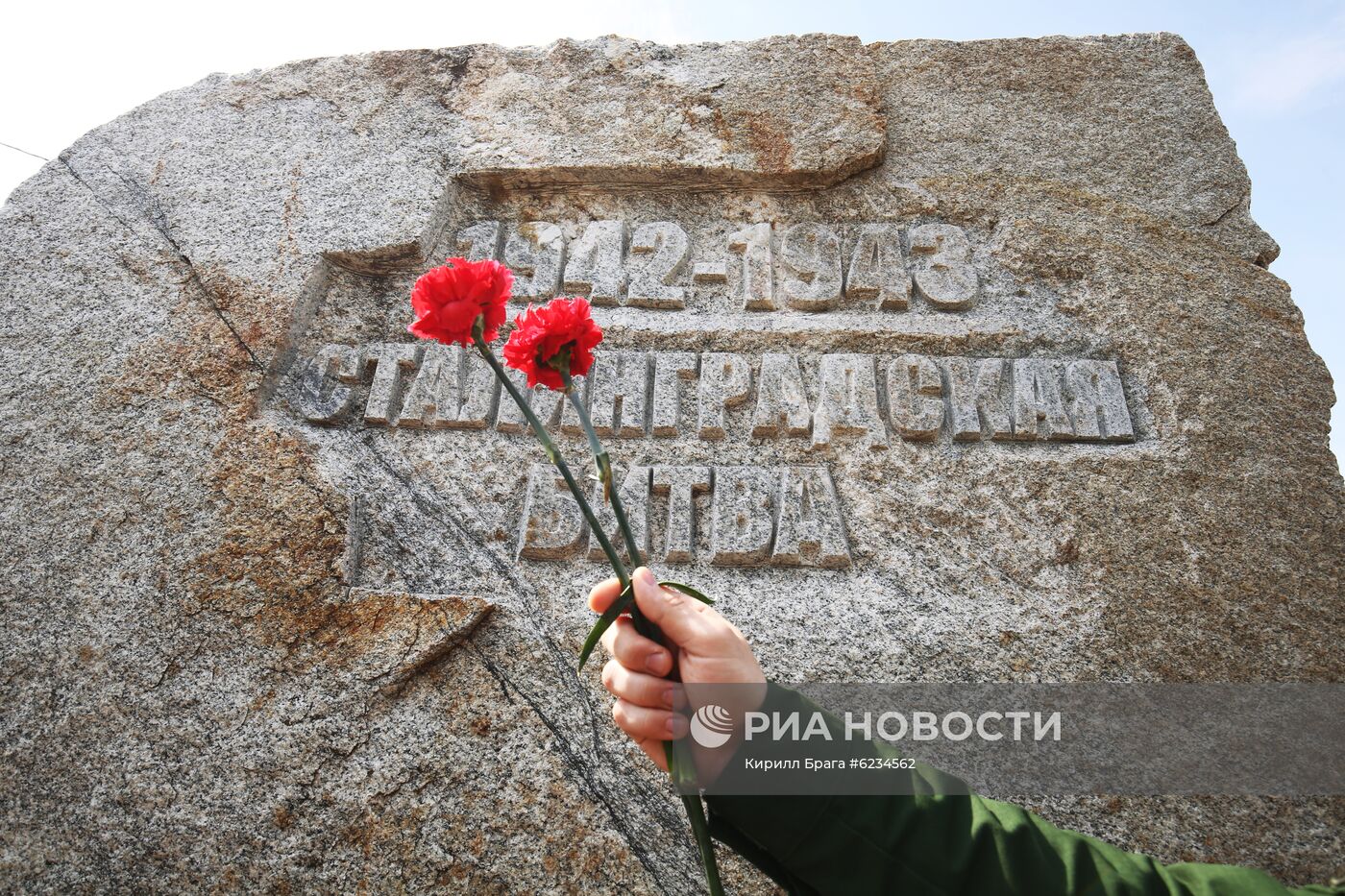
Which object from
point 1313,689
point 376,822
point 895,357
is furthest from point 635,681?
point 1313,689

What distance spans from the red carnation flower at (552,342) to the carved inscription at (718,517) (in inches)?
28.2

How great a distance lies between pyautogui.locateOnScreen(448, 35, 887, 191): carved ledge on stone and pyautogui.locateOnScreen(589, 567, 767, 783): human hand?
1440 millimetres

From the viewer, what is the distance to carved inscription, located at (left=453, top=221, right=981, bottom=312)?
194cm

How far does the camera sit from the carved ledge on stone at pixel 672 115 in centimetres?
206

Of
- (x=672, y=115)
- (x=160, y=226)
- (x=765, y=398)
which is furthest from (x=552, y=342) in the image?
(x=160, y=226)

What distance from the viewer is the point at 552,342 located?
0.92 meters

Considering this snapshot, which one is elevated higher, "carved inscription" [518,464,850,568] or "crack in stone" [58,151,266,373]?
"crack in stone" [58,151,266,373]

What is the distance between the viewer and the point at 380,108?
2191mm

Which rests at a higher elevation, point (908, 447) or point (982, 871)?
point (908, 447)

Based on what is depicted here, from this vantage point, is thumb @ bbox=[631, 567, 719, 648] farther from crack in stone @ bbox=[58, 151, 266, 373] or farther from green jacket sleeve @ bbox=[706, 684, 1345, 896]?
crack in stone @ bbox=[58, 151, 266, 373]

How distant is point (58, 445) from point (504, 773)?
1.18 m

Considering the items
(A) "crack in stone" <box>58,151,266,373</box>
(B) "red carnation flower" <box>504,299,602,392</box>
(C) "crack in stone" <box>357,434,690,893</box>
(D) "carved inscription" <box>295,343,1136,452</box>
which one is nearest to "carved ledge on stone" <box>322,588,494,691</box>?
(C) "crack in stone" <box>357,434,690,893</box>

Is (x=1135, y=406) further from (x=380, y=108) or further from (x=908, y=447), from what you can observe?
(x=380, y=108)

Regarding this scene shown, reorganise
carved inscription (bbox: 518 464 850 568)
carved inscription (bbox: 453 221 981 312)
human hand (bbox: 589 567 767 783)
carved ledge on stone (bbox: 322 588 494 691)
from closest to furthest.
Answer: human hand (bbox: 589 567 767 783)
carved ledge on stone (bbox: 322 588 494 691)
carved inscription (bbox: 518 464 850 568)
carved inscription (bbox: 453 221 981 312)
